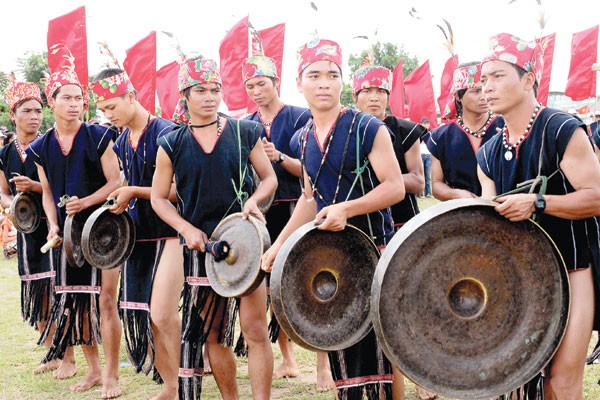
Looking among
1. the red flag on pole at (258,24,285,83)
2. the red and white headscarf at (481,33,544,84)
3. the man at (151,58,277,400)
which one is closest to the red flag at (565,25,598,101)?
the red flag on pole at (258,24,285,83)

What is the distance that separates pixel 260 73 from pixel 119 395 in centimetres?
280

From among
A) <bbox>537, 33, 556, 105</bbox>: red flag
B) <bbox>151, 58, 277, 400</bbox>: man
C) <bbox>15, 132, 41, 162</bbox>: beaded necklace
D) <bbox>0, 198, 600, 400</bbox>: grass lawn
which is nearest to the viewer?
<bbox>151, 58, 277, 400</bbox>: man

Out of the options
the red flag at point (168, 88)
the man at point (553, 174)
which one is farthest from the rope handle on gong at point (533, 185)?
the red flag at point (168, 88)

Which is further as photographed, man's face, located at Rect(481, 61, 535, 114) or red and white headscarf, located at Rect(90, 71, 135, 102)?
red and white headscarf, located at Rect(90, 71, 135, 102)

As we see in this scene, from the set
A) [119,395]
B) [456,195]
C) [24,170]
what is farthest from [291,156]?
[24,170]

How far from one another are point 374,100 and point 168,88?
20.7ft

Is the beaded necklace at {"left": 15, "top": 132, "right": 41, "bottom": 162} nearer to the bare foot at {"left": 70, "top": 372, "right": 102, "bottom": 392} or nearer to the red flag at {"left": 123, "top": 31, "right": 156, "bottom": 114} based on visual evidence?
the red flag at {"left": 123, "top": 31, "right": 156, "bottom": 114}

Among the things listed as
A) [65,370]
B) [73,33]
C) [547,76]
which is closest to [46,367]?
[65,370]

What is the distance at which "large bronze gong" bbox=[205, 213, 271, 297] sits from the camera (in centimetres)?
375

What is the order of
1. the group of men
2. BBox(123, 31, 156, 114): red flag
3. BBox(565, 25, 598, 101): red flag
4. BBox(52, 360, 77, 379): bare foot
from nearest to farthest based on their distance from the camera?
the group of men < BBox(52, 360, 77, 379): bare foot < BBox(123, 31, 156, 114): red flag < BBox(565, 25, 598, 101): red flag

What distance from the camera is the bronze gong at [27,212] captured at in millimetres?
6148

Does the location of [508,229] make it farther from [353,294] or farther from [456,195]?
[456,195]

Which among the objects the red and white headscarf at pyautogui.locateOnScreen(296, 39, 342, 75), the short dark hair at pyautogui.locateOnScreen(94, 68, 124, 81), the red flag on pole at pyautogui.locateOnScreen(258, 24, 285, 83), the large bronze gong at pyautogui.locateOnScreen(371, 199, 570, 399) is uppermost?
the red flag on pole at pyautogui.locateOnScreen(258, 24, 285, 83)

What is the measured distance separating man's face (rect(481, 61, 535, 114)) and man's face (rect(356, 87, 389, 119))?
6.00 ft
